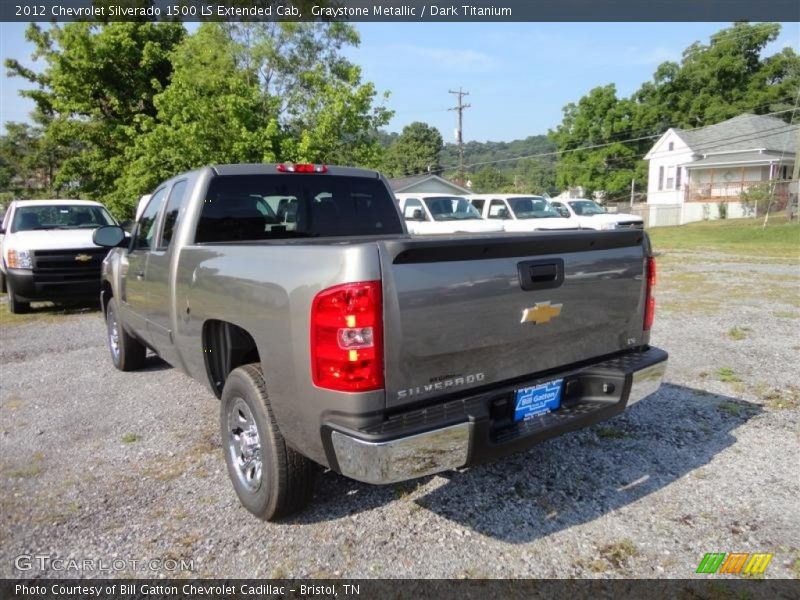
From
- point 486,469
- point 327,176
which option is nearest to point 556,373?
point 486,469

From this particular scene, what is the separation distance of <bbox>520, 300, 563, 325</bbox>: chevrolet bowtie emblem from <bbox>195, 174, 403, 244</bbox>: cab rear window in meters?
2.01

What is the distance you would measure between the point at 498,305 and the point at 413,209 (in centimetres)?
1369

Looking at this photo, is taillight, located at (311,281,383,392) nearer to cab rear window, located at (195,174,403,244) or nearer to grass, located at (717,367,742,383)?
cab rear window, located at (195,174,403,244)

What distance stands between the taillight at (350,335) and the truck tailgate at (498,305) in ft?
0.17

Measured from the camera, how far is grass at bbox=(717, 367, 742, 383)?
17.8 ft

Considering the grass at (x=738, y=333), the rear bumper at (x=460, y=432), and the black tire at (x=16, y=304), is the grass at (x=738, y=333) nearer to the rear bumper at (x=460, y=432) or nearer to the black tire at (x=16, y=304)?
the rear bumper at (x=460, y=432)

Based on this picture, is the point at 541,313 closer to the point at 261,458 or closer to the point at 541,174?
the point at 261,458

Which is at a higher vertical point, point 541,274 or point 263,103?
point 263,103

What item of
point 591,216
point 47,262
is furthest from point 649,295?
point 591,216

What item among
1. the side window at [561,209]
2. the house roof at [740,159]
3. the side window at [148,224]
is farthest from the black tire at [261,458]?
the house roof at [740,159]

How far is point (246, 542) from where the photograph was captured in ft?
→ 9.66

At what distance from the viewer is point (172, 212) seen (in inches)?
169

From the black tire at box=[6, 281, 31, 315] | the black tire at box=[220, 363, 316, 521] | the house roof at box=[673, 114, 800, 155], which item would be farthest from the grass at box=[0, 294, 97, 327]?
the house roof at box=[673, 114, 800, 155]

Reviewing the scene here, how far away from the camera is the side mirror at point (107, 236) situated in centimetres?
519
